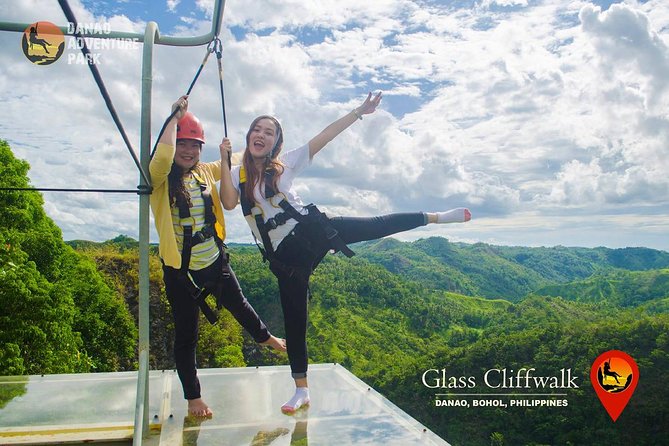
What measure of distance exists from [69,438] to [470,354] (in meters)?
39.8

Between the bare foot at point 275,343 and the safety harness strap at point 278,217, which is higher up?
the safety harness strap at point 278,217

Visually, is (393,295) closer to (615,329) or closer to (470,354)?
(470,354)

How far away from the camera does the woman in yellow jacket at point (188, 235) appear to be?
8.99 ft

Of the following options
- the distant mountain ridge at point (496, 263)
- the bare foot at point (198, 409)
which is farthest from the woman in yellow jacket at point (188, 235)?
the distant mountain ridge at point (496, 263)

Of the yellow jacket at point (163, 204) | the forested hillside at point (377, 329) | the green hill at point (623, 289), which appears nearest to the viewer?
the yellow jacket at point (163, 204)

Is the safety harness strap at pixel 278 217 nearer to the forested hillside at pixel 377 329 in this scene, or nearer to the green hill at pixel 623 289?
the forested hillside at pixel 377 329

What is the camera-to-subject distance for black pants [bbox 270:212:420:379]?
9.63 feet

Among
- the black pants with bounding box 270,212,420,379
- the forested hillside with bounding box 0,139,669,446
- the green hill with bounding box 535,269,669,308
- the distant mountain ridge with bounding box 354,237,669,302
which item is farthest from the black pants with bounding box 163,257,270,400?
the distant mountain ridge with bounding box 354,237,669,302

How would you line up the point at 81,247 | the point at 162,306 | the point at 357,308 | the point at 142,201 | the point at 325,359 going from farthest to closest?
the point at 357,308 → the point at 325,359 → the point at 81,247 → the point at 162,306 → the point at 142,201

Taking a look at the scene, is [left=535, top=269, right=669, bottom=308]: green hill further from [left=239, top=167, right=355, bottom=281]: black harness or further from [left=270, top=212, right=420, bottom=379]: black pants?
[left=239, top=167, right=355, bottom=281]: black harness

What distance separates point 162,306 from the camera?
1955cm

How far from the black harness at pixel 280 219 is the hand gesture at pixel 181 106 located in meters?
0.47

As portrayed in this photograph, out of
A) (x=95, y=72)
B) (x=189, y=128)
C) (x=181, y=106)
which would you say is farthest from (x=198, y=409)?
(x=95, y=72)

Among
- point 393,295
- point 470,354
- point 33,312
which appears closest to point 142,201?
point 33,312
